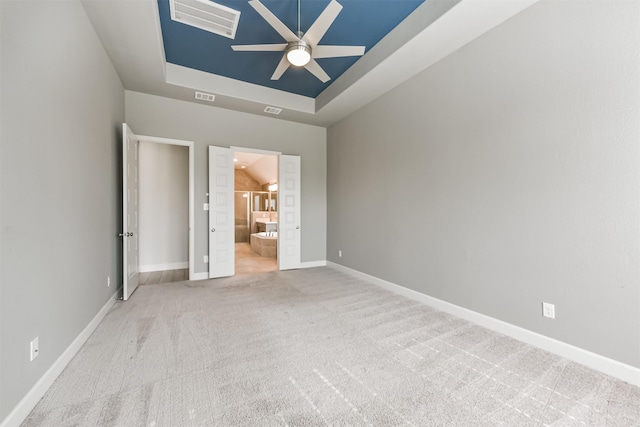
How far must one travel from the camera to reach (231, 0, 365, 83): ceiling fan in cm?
251

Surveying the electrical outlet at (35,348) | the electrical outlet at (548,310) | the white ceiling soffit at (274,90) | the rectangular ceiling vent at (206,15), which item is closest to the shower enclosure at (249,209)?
the white ceiling soffit at (274,90)

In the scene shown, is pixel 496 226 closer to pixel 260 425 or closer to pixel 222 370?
pixel 260 425

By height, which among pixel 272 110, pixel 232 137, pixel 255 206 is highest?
pixel 272 110

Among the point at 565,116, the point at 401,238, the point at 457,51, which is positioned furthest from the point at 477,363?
the point at 457,51

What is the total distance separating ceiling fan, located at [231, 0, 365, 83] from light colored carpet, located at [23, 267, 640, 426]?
2880 millimetres

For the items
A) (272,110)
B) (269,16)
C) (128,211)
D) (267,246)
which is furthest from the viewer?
(267,246)

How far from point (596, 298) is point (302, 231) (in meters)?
4.20

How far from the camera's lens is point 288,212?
517 centimetres

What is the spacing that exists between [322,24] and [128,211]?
10.6 ft

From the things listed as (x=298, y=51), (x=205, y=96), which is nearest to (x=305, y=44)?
(x=298, y=51)

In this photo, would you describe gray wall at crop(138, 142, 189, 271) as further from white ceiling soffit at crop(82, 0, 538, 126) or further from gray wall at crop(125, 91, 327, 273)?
white ceiling soffit at crop(82, 0, 538, 126)

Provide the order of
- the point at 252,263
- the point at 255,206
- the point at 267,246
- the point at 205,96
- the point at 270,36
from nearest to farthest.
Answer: the point at 270,36, the point at 205,96, the point at 252,263, the point at 267,246, the point at 255,206

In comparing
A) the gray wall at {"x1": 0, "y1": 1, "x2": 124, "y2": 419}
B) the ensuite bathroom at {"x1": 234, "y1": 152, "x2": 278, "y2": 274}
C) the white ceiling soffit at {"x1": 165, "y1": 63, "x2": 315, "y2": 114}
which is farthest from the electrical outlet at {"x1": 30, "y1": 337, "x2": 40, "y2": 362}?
the ensuite bathroom at {"x1": 234, "y1": 152, "x2": 278, "y2": 274}

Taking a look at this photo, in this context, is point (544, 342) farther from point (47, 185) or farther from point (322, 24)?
point (47, 185)
